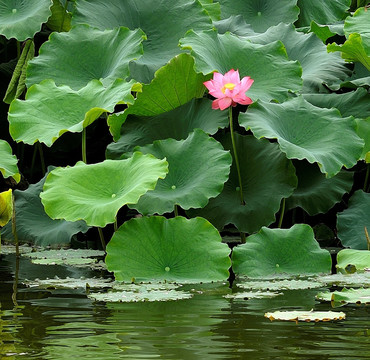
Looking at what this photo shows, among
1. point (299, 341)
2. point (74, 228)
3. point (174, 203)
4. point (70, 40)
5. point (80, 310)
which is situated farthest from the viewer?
point (70, 40)

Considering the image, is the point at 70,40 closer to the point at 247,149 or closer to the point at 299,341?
the point at 247,149

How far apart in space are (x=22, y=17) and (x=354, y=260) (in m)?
2.13

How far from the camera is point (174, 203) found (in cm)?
293

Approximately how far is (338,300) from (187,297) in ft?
1.53

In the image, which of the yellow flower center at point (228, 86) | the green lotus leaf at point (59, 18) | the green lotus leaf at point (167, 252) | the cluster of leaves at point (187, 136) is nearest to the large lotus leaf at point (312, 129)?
the cluster of leaves at point (187, 136)

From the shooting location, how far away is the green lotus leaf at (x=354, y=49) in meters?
3.38

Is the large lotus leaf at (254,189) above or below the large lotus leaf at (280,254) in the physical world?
above

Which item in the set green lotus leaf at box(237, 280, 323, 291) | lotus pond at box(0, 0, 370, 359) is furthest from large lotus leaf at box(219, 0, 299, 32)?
green lotus leaf at box(237, 280, 323, 291)

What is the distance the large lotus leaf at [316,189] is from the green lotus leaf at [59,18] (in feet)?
5.13

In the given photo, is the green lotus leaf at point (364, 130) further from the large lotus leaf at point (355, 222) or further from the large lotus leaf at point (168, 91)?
the large lotus leaf at point (168, 91)

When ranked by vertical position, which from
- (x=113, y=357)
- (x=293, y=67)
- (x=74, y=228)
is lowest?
(x=113, y=357)

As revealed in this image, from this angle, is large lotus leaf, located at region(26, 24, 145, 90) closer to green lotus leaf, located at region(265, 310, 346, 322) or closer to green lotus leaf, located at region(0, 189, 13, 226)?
green lotus leaf, located at region(0, 189, 13, 226)

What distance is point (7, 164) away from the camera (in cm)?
337

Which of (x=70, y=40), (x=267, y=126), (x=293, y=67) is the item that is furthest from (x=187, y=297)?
(x=70, y=40)
